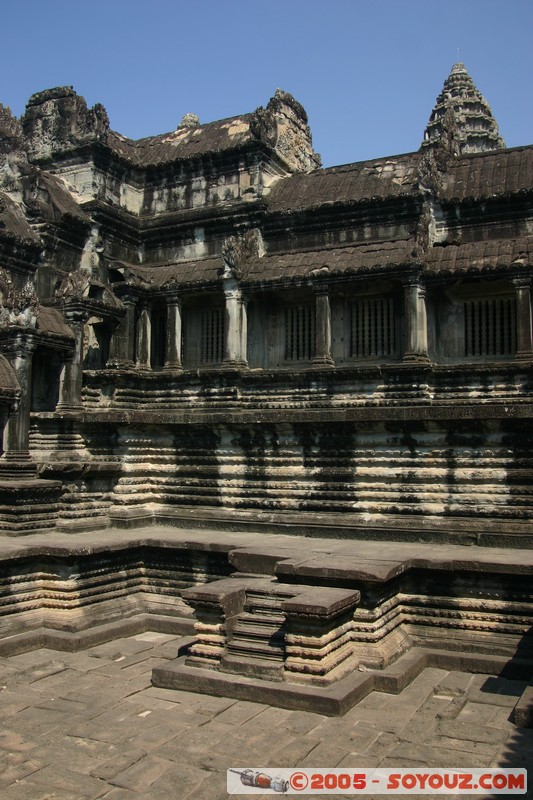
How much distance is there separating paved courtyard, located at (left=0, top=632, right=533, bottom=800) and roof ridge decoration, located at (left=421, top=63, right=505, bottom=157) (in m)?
30.6

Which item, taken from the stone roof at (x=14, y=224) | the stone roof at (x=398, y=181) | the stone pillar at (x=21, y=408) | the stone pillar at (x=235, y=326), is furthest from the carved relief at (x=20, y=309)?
the stone roof at (x=398, y=181)

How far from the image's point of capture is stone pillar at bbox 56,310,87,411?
14438 mm

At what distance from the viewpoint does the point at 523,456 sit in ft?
37.9

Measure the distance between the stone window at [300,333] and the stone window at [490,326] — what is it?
→ 10.6 ft

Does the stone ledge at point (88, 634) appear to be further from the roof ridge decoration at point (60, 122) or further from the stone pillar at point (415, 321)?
the roof ridge decoration at point (60, 122)

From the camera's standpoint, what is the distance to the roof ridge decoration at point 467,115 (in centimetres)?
3544

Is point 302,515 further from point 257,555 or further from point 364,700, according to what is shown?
point 364,700

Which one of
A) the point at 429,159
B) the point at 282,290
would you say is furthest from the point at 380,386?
the point at 429,159

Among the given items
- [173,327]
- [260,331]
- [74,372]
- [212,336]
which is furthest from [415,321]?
[74,372]

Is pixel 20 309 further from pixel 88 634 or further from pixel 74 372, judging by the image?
pixel 88 634

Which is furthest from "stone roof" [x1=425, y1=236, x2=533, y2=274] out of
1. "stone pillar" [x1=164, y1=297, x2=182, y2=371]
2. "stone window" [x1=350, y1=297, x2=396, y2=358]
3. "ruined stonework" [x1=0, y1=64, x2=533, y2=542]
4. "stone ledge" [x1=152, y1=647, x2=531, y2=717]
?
"stone ledge" [x1=152, y1=647, x2=531, y2=717]

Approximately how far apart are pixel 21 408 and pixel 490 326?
9049 millimetres

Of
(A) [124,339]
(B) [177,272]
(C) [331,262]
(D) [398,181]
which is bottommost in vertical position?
(A) [124,339]

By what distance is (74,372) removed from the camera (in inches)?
574
